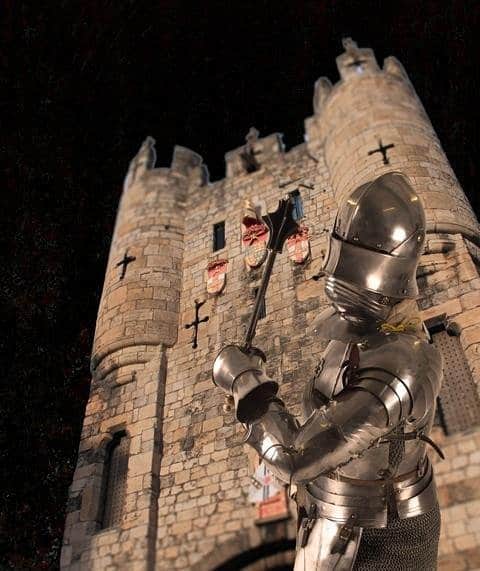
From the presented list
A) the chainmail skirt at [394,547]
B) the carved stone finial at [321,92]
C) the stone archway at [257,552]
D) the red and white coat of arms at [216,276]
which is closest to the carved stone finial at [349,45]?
the carved stone finial at [321,92]

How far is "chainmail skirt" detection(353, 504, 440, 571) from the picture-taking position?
6.89 feet

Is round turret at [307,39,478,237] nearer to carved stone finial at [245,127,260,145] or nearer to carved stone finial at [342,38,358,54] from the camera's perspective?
carved stone finial at [342,38,358,54]

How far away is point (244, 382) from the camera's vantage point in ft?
7.25

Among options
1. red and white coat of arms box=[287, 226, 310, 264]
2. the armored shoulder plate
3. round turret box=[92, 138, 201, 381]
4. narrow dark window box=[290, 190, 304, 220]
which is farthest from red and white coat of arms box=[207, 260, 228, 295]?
the armored shoulder plate

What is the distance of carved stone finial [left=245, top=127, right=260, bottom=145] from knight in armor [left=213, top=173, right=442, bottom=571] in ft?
34.7

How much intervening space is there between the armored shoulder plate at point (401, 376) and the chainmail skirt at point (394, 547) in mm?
501

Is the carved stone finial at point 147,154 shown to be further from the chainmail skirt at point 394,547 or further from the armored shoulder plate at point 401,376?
the chainmail skirt at point 394,547

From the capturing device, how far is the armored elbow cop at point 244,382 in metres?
2.16

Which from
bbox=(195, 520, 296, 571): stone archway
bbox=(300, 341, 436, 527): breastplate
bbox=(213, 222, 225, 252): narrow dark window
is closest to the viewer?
bbox=(300, 341, 436, 527): breastplate

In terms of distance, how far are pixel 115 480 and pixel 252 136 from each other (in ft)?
29.0

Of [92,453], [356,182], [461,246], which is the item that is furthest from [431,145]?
[92,453]

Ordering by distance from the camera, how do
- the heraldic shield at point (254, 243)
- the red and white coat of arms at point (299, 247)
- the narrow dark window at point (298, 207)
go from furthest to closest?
the narrow dark window at point (298, 207), the heraldic shield at point (254, 243), the red and white coat of arms at point (299, 247)

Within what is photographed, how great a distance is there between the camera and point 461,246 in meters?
7.02

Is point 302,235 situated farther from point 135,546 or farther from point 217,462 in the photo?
point 135,546
